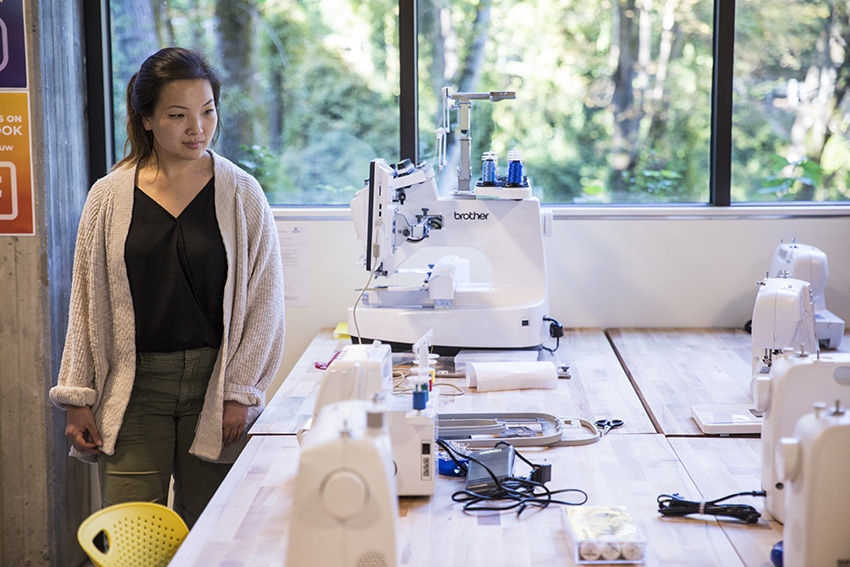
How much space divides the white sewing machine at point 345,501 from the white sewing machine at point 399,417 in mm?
448

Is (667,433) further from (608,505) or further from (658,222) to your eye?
(658,222)

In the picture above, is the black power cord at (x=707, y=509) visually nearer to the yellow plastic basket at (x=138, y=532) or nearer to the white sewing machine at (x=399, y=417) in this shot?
the white sewing machine at (x=399, y=417)

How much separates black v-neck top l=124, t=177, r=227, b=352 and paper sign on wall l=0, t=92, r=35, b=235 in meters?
1.12

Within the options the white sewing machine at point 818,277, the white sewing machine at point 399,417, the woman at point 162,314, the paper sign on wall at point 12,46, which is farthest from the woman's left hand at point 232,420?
the white sewing machine at point 818,277

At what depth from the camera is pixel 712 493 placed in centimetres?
164

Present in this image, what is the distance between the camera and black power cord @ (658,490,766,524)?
1.52 m

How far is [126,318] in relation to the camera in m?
2.07

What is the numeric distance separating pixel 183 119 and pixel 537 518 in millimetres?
1250

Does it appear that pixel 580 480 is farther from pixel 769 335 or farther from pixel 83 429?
pixel 83 429

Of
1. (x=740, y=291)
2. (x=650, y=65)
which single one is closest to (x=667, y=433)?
(x=740, y=291)

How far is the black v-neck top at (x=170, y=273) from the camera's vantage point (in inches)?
81.7

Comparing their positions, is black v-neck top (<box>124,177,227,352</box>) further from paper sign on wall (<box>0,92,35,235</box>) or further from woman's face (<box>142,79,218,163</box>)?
paper sign on wall (<box>0,92,35,235</box>)

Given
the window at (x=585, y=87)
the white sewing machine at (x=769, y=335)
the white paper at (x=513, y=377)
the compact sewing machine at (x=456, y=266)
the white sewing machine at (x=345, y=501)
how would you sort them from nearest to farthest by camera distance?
the white sewing machine at (x=345, y=501) → the white sewing machine at (x=769, y=335) → the white paper at (x=513, y=377) → the compact sewing machine at (x=456, y=266) → the window at (x=585, y=87)

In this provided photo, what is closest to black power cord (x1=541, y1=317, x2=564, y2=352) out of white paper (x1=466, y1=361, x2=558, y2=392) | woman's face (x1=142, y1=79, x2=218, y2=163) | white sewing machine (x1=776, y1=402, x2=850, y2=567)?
white paper (x1=466, y1=361, x2=558, y2=392)
